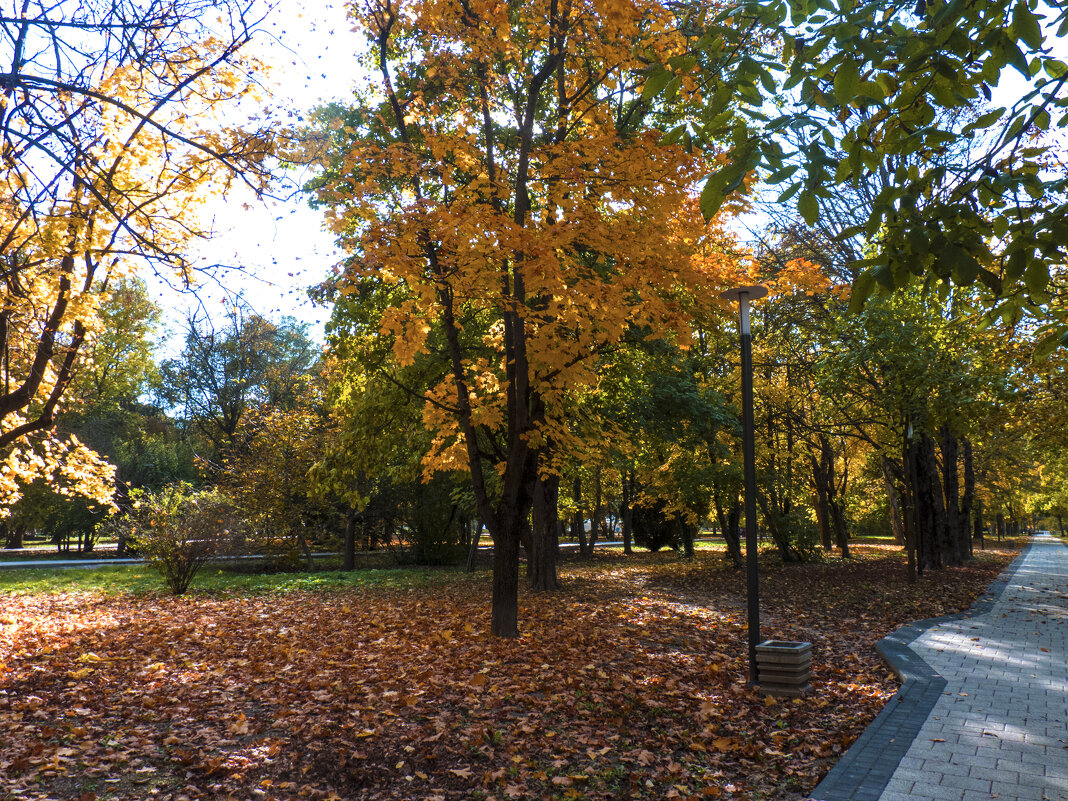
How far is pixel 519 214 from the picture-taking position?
30.4ft

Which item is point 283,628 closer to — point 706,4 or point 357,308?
point 357,308

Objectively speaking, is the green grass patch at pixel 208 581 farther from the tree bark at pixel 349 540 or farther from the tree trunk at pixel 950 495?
the tree trunk at pixel 950 495

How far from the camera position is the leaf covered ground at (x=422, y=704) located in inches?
176

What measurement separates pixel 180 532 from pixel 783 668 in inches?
531

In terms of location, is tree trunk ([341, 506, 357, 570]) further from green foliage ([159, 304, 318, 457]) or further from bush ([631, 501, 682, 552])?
bush ([631, 501, 682, 552])

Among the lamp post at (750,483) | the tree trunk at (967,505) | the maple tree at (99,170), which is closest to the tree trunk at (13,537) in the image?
the maple tree at (99,170)

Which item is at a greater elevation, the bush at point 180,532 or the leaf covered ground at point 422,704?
the bush at point 180,532

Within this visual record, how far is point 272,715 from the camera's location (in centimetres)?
576

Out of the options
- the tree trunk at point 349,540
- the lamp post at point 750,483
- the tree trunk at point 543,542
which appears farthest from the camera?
the tree trunk at point 349,540

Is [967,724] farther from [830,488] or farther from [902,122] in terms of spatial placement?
[830,488]

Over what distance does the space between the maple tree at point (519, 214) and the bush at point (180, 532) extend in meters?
7.81

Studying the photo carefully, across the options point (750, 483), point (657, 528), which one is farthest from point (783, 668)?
point (657, 528)

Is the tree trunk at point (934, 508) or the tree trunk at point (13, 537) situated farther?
the tree trunk at point (13, 537)

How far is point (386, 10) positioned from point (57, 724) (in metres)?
8.98
